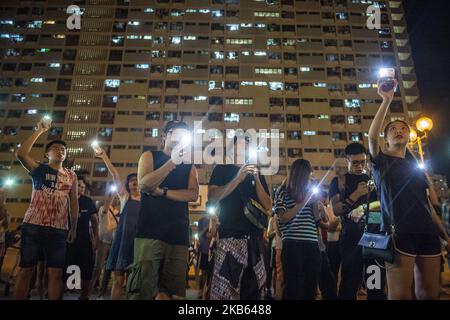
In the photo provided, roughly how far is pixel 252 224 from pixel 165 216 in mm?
855

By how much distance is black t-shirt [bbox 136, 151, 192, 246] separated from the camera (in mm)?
2822

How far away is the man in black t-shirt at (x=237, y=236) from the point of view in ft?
9.17

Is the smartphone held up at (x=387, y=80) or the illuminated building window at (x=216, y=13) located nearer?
the smartphone held up at (x=387, y=80)

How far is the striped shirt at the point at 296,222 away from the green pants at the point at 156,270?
4.10ft

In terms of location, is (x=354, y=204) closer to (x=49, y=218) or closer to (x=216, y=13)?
(x=49, y=218)

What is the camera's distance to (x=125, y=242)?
4531 millimetres

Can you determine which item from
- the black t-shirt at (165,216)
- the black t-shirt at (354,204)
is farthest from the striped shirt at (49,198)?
the black t-shirt at (354,204)

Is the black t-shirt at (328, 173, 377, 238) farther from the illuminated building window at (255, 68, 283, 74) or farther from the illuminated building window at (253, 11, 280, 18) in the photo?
the illuminated building window at (253, 11, 280, 18)

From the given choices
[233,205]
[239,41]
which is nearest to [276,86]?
[239,41]

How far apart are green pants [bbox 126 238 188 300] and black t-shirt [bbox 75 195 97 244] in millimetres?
2607

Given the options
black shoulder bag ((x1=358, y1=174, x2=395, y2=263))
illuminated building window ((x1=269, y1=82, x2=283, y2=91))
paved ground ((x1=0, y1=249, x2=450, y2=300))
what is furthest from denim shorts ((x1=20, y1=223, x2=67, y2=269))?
illuminated building window ((x1=269, y1=82, x2=283, y2=91))

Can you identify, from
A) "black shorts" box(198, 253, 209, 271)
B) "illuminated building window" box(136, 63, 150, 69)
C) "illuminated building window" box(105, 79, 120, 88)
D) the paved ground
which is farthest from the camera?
"illuminated building window" box(136, 63, 150, 69)

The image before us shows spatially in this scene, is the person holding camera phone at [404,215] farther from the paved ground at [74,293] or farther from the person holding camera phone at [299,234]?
the paved ground at [74,293]
